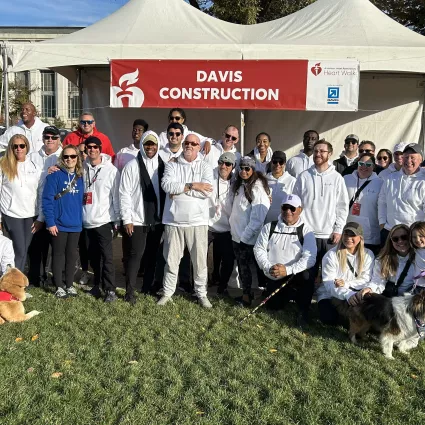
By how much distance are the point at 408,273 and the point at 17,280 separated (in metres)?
3.89

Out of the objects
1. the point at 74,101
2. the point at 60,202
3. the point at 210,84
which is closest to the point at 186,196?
the point at 60,202

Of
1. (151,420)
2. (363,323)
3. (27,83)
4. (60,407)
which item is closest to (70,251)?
(60,407)

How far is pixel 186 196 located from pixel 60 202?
139 cm

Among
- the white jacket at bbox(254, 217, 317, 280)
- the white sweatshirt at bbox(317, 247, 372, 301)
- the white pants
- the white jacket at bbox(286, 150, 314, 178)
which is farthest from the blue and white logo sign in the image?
the white pants

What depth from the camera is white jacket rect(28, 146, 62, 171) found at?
17.6 feet

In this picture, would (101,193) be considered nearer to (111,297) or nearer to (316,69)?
(111,297)

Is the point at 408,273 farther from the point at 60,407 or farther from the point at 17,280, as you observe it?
the point at 17,280

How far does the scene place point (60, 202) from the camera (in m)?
5.08

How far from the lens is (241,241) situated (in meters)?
5.21

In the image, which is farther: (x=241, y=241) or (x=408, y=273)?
(x=241, y=241)

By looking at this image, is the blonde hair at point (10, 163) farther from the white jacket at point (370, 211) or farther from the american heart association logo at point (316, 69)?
the american heart association logo at point (316, 69)

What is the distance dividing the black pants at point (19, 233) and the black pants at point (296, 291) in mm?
2824

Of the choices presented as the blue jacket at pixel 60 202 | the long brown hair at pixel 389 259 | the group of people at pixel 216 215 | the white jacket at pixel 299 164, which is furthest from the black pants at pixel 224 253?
the long brown hair at pixel 389 259

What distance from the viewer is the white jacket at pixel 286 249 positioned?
16.0ft
